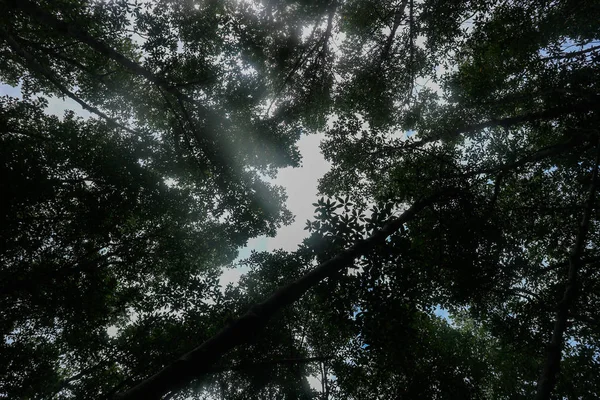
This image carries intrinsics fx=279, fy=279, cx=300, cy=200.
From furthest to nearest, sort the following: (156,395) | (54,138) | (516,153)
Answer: (54,138) < (516,153) < (156,395)

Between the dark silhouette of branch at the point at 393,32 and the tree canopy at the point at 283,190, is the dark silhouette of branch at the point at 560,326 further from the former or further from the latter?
the dark silhouette of branch at the point at 393,32

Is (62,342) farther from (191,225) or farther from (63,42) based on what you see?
(63,42)

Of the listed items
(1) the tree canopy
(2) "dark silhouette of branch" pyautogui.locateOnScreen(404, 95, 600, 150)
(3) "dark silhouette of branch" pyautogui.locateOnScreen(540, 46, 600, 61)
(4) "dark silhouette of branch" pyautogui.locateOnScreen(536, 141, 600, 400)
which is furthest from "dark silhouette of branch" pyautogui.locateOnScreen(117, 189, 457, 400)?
(3) "dark silhouette of branch" pyautogui.locateOnScreen(540, 46, 600, 61)

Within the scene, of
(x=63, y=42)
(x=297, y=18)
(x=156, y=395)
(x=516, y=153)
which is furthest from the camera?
(x=297, y=18)

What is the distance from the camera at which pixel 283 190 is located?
13.8 metres

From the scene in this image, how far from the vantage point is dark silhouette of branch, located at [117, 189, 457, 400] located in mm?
3292

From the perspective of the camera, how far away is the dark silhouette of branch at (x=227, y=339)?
329 centimetres

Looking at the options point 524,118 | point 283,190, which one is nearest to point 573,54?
point 524,118

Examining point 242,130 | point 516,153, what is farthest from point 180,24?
point 516,153

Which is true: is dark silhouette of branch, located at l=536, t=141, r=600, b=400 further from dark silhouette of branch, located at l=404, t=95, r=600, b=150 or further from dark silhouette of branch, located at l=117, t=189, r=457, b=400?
dark silhouette of branch, located at l=117, t=189, r=457, b=400

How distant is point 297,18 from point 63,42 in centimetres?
907

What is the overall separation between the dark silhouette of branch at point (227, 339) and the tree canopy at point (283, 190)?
104cm

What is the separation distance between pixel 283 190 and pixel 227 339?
401 inches

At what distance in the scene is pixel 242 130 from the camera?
11570 millimetres
